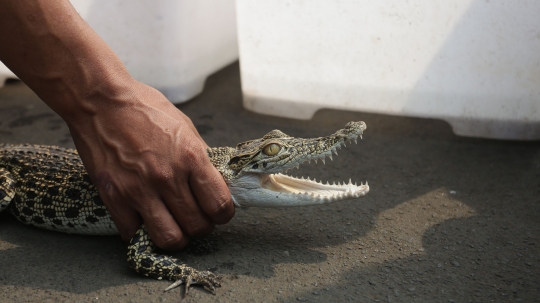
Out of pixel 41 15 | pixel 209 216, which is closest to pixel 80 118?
pixel 41 15

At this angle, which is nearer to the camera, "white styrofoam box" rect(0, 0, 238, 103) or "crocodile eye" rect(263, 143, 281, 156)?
"crocodile eye" rect(263, 143, 281, 156)

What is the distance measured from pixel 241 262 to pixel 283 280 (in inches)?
11.3

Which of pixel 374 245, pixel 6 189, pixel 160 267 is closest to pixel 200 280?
pixel 160 267

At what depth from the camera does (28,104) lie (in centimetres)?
518

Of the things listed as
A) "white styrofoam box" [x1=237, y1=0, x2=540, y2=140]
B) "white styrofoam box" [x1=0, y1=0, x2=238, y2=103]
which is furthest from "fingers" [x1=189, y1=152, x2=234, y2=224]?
"white styrofoam box" [x1=0, y1=0, x2=238, y2=103]

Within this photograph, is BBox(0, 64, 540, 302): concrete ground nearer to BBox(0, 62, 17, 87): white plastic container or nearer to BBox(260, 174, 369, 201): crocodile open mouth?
BBox(260, 174, 369, 201): crocodile open mouth

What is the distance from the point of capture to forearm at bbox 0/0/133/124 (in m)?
2.49

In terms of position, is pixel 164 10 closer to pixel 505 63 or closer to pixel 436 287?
pixel 505 63

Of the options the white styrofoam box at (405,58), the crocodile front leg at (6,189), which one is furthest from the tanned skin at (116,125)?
the white styrofoam box at (405,58)

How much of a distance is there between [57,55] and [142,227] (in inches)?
37.4

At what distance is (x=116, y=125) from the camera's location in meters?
2.66

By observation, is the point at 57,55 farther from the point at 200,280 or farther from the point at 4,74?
the point at 4,74

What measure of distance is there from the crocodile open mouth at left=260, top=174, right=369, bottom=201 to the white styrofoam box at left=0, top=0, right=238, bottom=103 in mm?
2201

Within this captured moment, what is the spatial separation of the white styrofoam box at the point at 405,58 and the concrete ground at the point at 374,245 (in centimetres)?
30
